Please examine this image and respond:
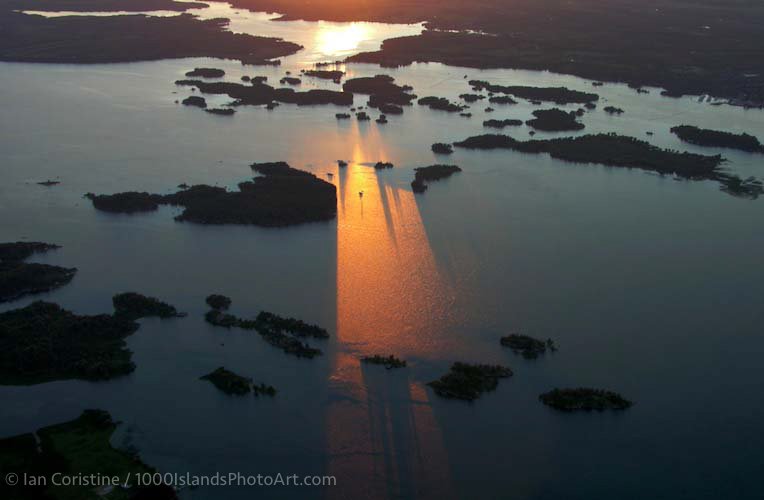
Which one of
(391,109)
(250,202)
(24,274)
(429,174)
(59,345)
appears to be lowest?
(59,345)

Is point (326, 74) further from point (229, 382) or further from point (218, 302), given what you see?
point (229, 382)

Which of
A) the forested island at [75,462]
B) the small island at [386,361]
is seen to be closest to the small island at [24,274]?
the forested island at [75,462]

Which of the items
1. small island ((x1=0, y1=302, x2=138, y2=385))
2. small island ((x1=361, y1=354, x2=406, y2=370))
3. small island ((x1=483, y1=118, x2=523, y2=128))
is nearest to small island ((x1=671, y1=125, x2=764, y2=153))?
small island ((x1=483, y1=118, x2=523, y2=128))

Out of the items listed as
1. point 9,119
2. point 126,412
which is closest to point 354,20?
point 9,119

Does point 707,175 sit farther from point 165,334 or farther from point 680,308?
point 165,334

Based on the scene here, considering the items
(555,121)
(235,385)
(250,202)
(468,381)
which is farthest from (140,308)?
(555,121)

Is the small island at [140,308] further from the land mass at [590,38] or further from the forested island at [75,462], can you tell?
the land mass at [590,38]

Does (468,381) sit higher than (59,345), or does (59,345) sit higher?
(59,345)
